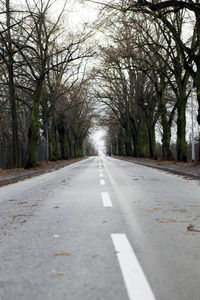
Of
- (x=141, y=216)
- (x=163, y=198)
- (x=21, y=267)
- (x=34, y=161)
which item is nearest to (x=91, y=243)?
(x=21, y=267)

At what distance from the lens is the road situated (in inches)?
103

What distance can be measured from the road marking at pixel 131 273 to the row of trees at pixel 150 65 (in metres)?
10.8

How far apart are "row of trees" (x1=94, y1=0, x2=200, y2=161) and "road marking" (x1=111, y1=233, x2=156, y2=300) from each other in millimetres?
10795

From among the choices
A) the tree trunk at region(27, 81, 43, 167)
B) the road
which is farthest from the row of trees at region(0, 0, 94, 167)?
the road

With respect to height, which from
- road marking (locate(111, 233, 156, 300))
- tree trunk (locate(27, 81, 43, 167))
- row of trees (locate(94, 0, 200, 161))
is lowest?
road marking (locate(111, 233, 156, 300))

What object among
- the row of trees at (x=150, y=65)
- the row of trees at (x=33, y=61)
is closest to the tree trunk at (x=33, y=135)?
the row of trees at (x=33, y=61)

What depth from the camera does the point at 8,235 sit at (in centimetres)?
451

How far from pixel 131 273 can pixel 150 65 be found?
21064 millimetres

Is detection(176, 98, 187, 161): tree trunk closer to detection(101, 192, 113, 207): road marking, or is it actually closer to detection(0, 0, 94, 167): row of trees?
detection(0, 0, 94, 167): row of trees

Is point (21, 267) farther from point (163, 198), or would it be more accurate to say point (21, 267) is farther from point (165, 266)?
point (163, 198)

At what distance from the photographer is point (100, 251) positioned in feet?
12.0

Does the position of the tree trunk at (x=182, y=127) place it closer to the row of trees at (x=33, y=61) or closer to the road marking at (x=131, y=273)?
the row of trees at (x=33, y=61)

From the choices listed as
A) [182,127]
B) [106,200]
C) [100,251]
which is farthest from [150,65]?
[100,251]

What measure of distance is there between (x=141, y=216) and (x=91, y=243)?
1810 millimetres
